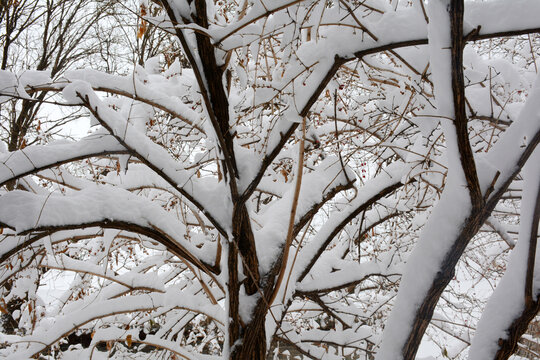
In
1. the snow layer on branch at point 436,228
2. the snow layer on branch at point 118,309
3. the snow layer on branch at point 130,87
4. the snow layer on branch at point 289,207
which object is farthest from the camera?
the snow layer on branch at point 118,309

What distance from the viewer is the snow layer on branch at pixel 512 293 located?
4.88 ft

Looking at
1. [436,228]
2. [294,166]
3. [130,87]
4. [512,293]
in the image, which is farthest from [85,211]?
[512,293]

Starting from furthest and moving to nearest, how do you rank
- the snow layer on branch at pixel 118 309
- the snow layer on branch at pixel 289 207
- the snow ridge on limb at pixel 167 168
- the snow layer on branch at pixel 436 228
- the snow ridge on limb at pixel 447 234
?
the snow layer on branch at pixel 118 309 → the snow layer on branch at pixel 289 207 → the snow ridge on limb at pixel 167 168 → the snow ridge on limb at pixel 447 234 → the snow layer on branch at pixel 436 228

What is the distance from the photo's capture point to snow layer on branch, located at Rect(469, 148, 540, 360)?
58.5 inches

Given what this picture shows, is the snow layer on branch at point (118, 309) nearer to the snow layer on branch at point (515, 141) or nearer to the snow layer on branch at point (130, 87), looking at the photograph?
the snow layer on branch at point (130, 87)

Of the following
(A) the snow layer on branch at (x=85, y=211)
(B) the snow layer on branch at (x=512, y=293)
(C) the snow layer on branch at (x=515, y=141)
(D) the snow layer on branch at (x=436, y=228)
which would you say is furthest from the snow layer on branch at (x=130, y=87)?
(B) the snow layer on branch at (x=512, y=293)

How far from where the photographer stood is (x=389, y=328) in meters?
1.67

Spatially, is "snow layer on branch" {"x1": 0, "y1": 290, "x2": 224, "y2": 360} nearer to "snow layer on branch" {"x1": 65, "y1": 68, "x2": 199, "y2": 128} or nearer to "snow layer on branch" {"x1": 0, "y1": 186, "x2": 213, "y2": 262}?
"snow layer on branch" {"x1": 0, "y1": 186, "x2": 213, "y2": 262}

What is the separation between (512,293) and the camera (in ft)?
4.98

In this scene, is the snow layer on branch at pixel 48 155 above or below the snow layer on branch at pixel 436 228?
above

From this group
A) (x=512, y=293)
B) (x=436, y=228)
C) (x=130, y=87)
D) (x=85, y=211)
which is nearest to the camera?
(x=512, y=293)

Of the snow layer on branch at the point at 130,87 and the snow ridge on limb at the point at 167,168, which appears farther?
the snow layer on branch at the point at 130,87

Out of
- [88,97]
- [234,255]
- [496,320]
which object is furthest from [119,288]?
[496,320]

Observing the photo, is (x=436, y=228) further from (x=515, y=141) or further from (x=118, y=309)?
(x=118, y=309)
